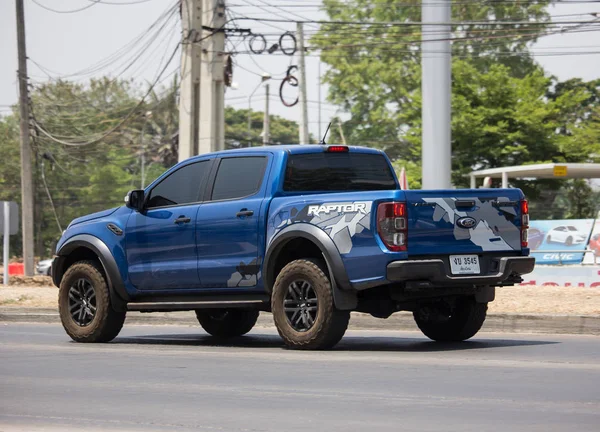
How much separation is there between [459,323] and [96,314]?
12.5 feet

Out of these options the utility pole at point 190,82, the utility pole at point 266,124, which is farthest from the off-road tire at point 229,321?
the utility pole at point 266,124

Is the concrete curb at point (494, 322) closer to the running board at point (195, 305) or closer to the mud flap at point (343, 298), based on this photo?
the running board at point (195, 305)

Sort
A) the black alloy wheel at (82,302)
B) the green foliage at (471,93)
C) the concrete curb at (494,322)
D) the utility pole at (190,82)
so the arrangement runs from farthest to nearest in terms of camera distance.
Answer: the green foliage at (471,93)
the utility pole at (190,82)
the concrete curb at (494,322)
the black alloy wheel at (82,302)

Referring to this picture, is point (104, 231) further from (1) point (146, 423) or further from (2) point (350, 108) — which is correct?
(2) point (350, 108)

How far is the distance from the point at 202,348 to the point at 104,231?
185 centimetres

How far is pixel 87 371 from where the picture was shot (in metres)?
9.66

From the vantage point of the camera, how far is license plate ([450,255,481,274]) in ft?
35.4

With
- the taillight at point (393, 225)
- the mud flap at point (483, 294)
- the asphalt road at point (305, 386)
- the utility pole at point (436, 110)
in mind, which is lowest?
the asphalt road at point (305, 386)

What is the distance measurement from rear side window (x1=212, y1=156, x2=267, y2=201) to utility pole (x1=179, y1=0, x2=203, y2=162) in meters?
17.2

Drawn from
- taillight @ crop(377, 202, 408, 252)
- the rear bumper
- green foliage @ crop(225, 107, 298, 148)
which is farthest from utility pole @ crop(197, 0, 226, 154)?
green foliage @ crop(225, 107, 298, 148)

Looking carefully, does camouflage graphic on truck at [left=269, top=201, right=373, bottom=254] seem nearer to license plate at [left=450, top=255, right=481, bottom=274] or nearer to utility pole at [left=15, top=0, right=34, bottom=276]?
license plate at [left=450, top=255, right=481, bottom=274]

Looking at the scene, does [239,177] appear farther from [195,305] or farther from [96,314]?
[96,314]

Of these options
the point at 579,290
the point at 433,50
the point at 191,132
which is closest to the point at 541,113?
the point at 191,132

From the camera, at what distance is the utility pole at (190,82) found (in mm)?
29484
